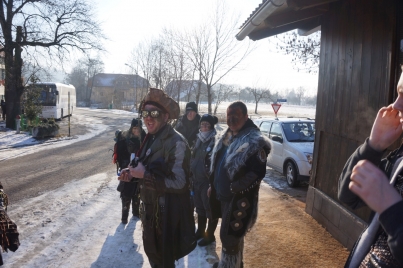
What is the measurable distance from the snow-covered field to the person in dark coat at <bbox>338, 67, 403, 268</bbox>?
2.68 m

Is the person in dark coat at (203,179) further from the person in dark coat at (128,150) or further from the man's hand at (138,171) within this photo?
the man's hand at (138,171)

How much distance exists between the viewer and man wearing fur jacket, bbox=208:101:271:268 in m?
3.03

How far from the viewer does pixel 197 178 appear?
451 cm

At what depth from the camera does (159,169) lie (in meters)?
2.77

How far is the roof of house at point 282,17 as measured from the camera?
3.69m

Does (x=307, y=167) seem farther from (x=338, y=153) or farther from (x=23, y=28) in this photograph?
(x=23, y=28)

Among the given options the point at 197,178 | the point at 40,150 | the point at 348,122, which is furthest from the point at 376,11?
the point at 40,150

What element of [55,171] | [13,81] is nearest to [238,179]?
[55,171]

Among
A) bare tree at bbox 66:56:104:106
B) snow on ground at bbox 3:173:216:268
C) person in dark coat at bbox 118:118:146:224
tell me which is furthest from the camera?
bare tree at bbox 66:56:104:106

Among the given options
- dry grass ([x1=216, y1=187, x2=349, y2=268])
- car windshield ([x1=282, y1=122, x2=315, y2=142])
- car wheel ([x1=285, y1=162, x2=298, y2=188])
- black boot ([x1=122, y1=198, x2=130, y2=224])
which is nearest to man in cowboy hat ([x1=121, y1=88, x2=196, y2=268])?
dry grass ([x1=216, y1=187, x2=349, y2=268])

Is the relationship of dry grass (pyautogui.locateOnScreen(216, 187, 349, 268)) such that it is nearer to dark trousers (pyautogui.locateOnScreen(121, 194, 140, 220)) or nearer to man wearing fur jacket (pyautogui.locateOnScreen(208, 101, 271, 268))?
man wearing fur jacket (pyautogui.locateOnScreen(208, 101, 271, 268))

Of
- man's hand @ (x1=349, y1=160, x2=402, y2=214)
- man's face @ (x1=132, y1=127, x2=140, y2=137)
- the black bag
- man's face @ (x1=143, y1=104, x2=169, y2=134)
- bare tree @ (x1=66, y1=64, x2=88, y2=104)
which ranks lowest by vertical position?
the black bag

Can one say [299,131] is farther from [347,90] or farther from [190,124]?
[347,90]

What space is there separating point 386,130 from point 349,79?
330cm
